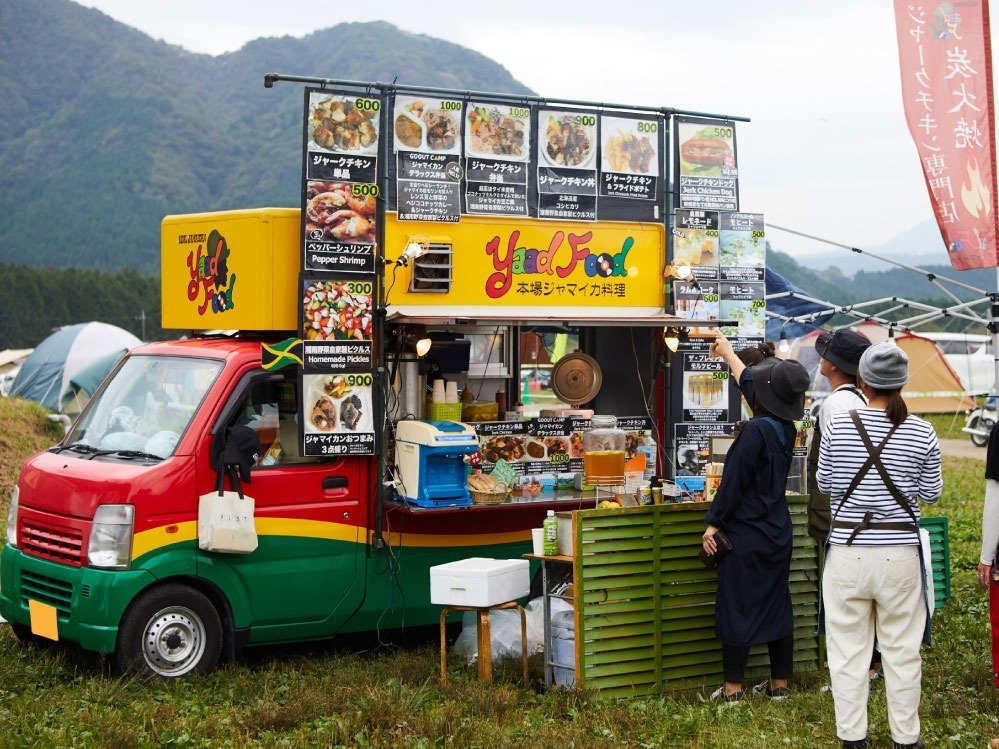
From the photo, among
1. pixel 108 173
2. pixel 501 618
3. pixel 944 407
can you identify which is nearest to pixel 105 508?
pixel 501 618

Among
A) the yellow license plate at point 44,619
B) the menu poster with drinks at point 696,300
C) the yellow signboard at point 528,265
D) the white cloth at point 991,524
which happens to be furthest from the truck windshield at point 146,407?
the white cloth at point 991,524

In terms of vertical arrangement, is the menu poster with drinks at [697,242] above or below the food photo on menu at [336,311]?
above

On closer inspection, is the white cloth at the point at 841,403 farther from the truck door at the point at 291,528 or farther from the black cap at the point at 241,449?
the black cap at the point at 241,449

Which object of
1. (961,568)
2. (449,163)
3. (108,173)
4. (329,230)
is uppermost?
(108,173)

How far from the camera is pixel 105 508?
647 cm

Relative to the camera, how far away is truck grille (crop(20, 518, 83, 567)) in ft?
21.4

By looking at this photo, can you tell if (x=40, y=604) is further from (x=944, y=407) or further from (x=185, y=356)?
(x=944, y=407)

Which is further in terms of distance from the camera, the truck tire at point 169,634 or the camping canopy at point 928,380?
the camping canopy at point 928,380

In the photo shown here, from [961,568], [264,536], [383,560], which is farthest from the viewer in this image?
[961,568]

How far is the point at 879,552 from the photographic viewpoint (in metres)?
5.04

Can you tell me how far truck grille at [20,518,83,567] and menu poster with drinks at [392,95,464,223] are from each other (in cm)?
277

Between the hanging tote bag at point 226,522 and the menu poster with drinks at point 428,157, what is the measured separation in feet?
6.86

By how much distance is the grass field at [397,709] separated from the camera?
551 centimetres

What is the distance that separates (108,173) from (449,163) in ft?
422
